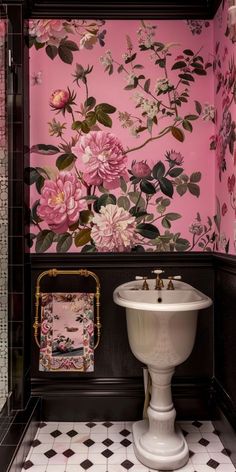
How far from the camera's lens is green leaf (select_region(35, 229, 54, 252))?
230cm

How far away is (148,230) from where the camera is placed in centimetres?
231

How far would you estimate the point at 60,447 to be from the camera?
200cm

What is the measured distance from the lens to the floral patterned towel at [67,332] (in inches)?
89.7

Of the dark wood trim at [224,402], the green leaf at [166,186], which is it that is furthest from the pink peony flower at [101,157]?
the dark wood trim at [224,402]

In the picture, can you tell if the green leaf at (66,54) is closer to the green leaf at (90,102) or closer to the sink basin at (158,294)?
the green leaf at (90,102)

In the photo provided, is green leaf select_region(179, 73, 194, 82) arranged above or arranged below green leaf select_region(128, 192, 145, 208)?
above

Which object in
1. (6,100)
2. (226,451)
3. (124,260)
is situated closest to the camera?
(226,451)

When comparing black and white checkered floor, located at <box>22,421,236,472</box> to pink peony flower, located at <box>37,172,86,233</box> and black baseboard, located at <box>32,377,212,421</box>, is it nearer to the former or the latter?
black baseboard, located at <box>32,377,212,421</box>

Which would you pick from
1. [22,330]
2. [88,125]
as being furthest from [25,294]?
[88,125]

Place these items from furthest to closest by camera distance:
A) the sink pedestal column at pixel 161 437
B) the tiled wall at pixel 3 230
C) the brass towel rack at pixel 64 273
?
the brass towel rack at pixel 64 273, the tiled wall at pixel 3 230, the sink pedestal column at pixel 161 437

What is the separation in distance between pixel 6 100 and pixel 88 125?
48 cm

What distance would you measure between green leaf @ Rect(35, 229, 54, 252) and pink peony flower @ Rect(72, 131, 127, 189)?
0.39 metres

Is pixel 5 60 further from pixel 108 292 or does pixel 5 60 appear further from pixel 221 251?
pixel 221 251

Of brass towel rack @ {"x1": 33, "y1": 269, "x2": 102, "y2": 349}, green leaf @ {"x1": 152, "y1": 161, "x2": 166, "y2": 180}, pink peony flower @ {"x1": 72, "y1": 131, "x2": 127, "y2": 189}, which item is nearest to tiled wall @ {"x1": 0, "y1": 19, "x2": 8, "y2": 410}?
brass towel rack @ {"x1": 33, "y1": 269, "x2": 102, "y2": 349}
